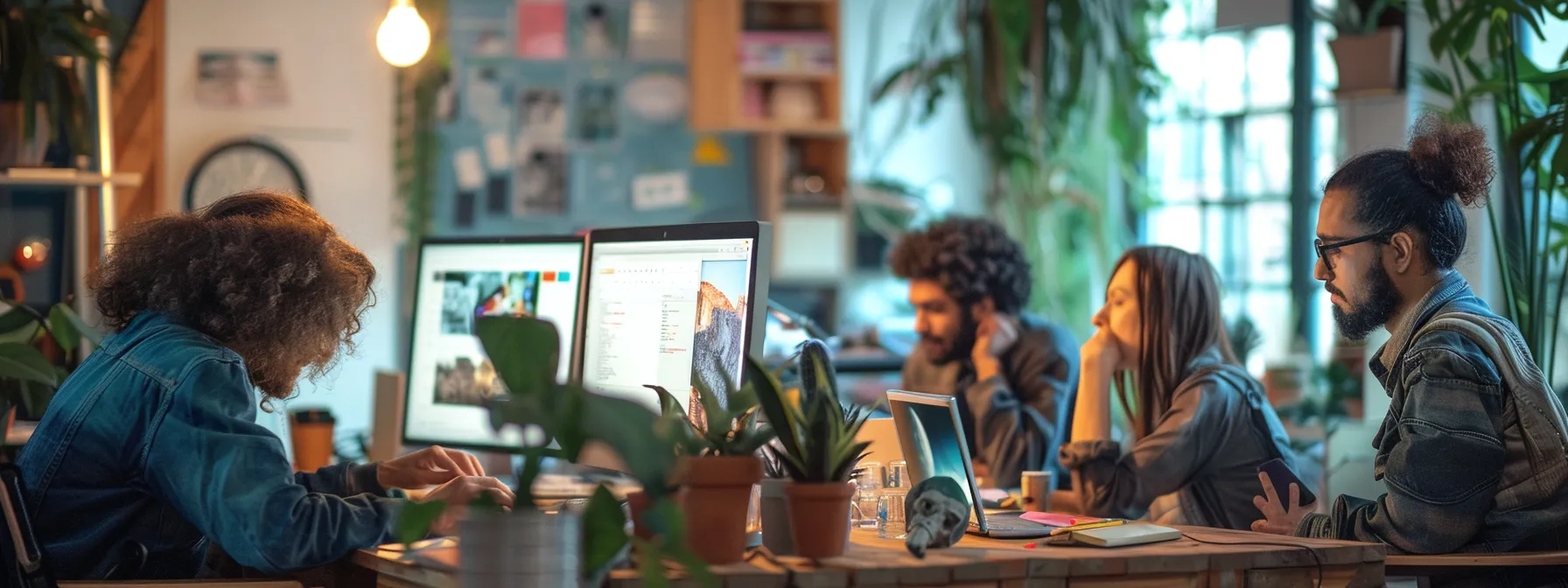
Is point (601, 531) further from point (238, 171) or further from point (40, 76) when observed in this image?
point (238, 171)

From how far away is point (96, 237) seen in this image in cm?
400

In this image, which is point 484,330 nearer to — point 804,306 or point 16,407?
point 16,407

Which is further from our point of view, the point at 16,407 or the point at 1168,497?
the point at 16,407

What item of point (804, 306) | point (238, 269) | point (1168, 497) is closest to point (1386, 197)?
point (1168, 497)

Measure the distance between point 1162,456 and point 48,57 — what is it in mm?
2825

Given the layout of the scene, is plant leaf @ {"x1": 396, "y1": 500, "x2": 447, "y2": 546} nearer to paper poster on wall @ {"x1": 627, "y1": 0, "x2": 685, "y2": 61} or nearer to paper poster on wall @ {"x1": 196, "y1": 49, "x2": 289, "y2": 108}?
paper poster on wall @ {"x1": 196, "y1": 49, "x2": 289, "y2": 108}

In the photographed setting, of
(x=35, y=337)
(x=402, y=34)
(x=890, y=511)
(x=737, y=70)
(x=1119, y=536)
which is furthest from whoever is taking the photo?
(x=737, y=70)

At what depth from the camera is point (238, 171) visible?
18.4 feet

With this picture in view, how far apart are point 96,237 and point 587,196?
2306 mm

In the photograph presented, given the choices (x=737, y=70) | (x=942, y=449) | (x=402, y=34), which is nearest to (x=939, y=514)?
(x=942, y=449)

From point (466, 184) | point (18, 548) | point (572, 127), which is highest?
point (572, 127)

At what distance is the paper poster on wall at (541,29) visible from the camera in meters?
5.97

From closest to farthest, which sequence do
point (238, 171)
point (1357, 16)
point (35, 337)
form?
1. point (35, 337)
2. point (1357, 16)
3. point (238, 171)

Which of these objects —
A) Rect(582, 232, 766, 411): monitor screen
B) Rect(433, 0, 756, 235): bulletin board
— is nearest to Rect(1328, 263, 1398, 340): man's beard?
Rect(582, 232, 766, 411): monitor screen
